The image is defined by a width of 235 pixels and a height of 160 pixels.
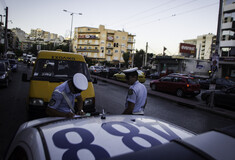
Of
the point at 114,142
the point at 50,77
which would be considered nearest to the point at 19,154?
the point at 114,142

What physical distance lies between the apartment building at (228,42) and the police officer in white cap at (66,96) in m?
36.2

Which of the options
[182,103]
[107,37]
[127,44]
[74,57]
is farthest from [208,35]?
[74,57]

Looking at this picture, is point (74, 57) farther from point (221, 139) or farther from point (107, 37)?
point (107, 37)

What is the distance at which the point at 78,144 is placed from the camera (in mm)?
1473

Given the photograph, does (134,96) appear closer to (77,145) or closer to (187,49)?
(77,145)

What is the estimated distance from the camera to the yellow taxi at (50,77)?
445cm

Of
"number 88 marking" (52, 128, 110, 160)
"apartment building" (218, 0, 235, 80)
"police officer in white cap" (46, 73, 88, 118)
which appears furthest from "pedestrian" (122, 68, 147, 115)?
"apartment building" (218, 0, 235, 80)

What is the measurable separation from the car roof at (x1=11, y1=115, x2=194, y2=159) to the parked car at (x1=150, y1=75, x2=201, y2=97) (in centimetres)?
1226

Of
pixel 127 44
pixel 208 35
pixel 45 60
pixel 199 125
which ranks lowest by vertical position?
pixel 199 125

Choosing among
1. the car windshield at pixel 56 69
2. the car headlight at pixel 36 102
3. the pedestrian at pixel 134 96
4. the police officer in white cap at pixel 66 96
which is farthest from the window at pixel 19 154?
the car windshield at pixel 56 69

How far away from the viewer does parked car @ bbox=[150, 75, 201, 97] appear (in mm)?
13461

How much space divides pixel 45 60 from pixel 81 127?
4.63 m

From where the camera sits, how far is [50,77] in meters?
5.33

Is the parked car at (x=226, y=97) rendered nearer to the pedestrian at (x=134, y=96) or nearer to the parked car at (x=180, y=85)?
the parked car at (x=180, y=85)
